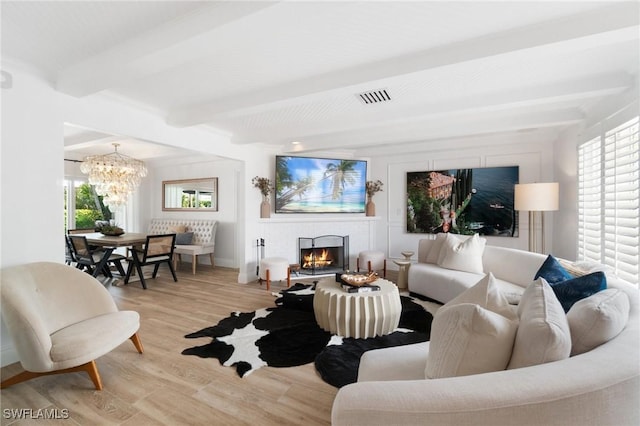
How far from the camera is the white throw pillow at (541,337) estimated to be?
96 cm

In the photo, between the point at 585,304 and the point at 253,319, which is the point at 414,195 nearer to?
the point at 253,319

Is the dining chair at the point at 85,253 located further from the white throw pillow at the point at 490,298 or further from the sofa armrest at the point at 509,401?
the white throw pillow at the point at 490,298

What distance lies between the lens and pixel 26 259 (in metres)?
2.34

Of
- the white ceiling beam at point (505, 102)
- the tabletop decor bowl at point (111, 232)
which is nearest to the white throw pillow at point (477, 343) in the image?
the white ceiling beam at point (505, 102)

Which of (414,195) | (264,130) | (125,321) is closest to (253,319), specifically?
(125,321)

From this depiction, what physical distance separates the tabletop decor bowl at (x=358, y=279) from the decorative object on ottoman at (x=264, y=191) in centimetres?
235

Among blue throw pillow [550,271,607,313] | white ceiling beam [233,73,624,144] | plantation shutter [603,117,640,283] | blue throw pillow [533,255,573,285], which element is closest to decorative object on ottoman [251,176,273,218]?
white ceiling beam [233,73,624,144]

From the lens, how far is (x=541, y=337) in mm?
970

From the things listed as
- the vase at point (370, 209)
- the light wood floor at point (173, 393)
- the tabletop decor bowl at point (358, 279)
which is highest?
the vase at point (370, 209)

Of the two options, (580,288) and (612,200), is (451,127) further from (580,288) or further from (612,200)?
(580,288)

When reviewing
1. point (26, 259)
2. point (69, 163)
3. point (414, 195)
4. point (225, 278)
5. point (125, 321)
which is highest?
point (69, 163)

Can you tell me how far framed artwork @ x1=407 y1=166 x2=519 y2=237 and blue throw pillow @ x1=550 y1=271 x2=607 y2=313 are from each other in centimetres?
352

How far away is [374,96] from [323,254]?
3366 mm

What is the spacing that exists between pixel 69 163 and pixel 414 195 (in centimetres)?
706
